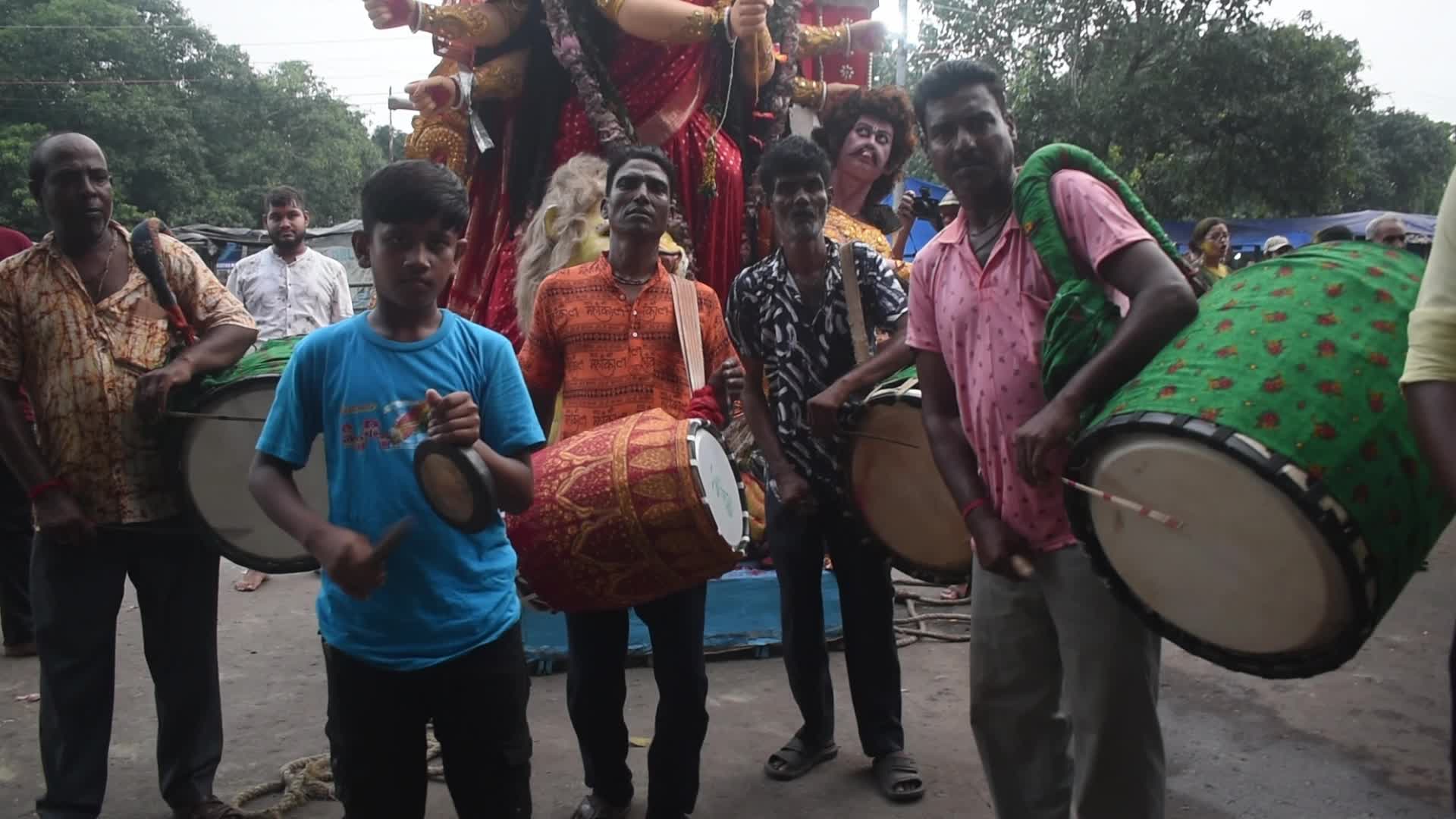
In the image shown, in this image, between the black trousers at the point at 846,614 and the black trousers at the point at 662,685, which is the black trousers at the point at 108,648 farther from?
the black trousers at the point at 846,614

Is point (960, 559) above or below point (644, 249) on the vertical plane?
below

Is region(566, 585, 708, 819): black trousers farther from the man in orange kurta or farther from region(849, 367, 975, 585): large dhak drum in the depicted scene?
region(849, 367, 975, 585): large dhak drum

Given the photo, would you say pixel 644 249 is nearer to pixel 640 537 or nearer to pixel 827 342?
pixel 827 342

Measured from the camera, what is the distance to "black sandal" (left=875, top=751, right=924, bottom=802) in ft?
10.4

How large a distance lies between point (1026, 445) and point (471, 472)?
0.97m

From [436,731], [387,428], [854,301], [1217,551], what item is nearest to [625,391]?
[854,301]

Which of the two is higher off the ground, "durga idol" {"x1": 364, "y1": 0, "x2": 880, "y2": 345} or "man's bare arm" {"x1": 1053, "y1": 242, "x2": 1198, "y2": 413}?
"durga idol" {"x1": 364, "y1": 0, "x2": 880, "y2": 345}

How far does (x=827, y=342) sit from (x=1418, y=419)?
1867 mm

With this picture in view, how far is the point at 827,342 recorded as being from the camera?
10.3 ft

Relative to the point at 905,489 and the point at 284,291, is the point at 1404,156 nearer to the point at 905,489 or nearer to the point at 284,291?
the point at 284,291

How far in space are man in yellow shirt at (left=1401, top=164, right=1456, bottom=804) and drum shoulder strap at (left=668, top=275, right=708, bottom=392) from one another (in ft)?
5.89

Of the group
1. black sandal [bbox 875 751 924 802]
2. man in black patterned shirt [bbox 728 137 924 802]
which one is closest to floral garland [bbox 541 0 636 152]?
man in black patterned shirt [bbox 728 137 924 802]

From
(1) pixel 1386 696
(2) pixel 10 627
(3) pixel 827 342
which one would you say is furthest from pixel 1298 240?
(2) pixel 10 627

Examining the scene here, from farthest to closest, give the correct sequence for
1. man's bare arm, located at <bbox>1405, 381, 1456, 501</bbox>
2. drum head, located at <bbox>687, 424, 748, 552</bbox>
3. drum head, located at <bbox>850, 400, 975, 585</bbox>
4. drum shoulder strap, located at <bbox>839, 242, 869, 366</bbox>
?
drum shoulder strap, located at <bbox>839, 242, 869, 366</bbox>, drum head, located at <bbox>850, 400, 975, 585</bbox>, drum head, located at <bbox>687, 424, 748, 552</bbox>, man's bare arm, located at <bbox>1405, 381, 1456, 501</bbox>
